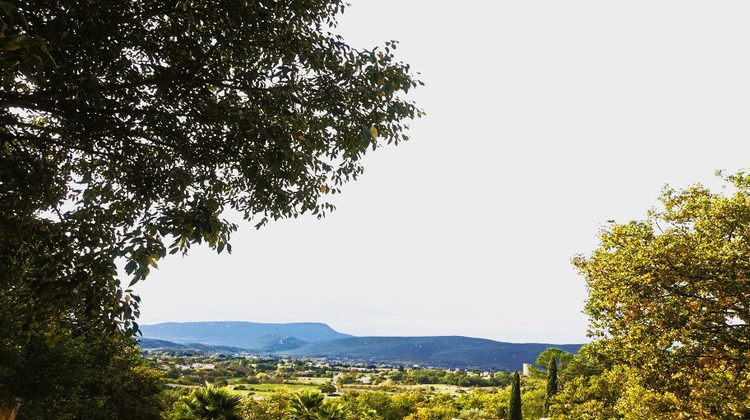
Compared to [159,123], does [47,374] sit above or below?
below

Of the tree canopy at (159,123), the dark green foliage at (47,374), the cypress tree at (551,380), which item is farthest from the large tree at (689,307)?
the cypress tree at (551,380)

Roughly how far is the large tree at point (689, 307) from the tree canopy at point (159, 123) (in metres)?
8.25

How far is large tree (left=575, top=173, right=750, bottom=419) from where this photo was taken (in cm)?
908

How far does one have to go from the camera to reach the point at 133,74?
5.54 metres

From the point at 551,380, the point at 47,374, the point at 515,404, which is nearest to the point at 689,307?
the point at 47,374

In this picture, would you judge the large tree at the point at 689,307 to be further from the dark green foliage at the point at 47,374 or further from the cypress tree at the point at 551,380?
the cypress tree at the point at 551,380

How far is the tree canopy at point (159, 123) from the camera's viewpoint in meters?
4.33

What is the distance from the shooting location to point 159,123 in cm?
580

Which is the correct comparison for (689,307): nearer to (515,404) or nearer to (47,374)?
(47,374)

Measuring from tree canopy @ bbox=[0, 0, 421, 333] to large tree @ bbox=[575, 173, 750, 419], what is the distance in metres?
8.25

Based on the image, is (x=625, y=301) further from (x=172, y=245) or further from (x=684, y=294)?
(x=172, y=245)

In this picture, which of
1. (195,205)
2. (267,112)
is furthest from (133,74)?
(195,205)

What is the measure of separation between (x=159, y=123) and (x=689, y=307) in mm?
12124

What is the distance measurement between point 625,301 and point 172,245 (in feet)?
37.1
